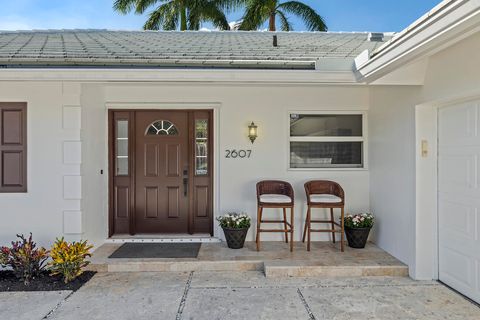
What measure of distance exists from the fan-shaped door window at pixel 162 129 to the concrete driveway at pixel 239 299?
2.23 meters

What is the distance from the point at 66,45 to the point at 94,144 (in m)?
1.39

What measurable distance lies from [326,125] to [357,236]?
68.7 inches

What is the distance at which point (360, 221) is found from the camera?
456 cm

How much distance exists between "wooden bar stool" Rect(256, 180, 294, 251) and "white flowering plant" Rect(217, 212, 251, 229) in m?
0.20

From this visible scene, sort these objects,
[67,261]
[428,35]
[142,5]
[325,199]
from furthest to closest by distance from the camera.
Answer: [142,5] → [325,199] → [67,261] → [428,35]

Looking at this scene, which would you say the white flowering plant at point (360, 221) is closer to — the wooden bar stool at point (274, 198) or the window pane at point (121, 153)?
the wooden bar stool at point (274, 198)

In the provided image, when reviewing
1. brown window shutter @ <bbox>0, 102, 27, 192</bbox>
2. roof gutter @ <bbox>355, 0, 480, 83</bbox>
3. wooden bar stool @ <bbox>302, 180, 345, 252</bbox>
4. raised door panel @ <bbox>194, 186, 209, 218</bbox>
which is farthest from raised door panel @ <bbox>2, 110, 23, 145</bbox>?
roof gutter @ <bbox>355, 0, 480, 83</bbox>

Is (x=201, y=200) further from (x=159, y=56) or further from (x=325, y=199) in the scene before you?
(x=159, y=56)

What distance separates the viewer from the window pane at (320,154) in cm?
512

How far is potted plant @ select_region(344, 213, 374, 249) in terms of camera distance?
454 centimetres

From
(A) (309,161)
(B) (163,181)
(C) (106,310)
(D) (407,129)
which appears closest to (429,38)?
(D) (407,129)

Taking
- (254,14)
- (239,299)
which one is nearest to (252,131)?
(239,299)

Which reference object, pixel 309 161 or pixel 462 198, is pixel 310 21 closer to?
pixel 309 161

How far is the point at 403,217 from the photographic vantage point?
404 centimetres
